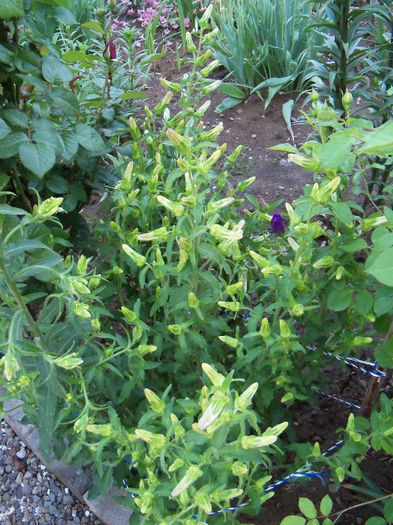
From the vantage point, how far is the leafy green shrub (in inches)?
133

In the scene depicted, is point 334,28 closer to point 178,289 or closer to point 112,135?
point 112,135

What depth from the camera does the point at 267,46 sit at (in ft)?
10.8

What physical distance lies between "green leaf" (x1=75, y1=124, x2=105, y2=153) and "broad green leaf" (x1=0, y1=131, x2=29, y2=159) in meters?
0.17

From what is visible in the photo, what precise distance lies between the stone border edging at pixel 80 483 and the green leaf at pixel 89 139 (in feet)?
2.65

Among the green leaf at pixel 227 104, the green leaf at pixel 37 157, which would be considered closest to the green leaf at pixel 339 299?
the green leaf at pixel 37 157

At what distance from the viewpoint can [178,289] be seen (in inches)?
58.2

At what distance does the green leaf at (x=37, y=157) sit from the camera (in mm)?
1582

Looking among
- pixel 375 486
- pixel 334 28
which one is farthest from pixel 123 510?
pixel 334 28

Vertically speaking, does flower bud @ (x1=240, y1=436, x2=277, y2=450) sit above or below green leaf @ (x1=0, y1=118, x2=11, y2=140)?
below

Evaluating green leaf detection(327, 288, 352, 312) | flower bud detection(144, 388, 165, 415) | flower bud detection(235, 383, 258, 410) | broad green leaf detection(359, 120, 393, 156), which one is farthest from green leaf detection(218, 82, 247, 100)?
broad green leaf detection(359, 120, 393, 156)

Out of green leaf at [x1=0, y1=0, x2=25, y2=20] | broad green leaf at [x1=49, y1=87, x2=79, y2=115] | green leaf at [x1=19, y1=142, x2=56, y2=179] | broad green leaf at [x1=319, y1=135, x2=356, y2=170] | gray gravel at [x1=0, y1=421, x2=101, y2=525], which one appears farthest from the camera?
gray gravel at [x1=0, y1=421, x2=101, y2=525]

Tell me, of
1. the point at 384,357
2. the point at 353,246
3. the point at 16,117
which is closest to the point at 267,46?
the point at 16,117

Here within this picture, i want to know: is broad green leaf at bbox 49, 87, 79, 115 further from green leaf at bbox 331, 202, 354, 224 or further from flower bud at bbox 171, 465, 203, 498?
flower bud at bbox 171, 465, 203, 498

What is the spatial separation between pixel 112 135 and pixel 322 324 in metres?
0.95
